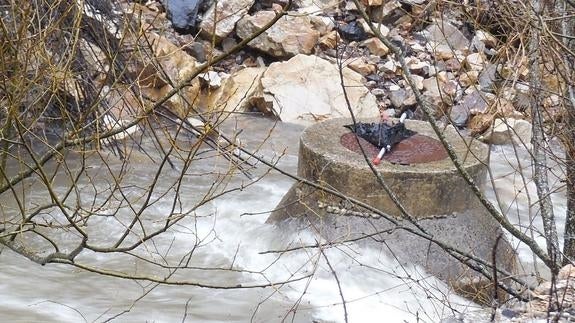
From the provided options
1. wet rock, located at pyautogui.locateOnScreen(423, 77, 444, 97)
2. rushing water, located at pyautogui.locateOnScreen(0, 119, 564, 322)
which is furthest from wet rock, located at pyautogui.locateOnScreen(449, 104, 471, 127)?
rushing water, located at pyautogui.locateOnScreen(0, 119, 564, 322)

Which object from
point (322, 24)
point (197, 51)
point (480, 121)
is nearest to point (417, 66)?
point (322, 24)

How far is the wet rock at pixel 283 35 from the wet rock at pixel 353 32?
21.2 inches

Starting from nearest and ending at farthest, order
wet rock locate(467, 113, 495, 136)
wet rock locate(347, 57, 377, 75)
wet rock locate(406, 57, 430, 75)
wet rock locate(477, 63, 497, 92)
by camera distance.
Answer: wet rock locate(467, 113, 495, 136), wet rock locate(477, 63, 497, 92), wet rock locate(406, 57, 430, 75), wet rock locate(347, 57, 377, 75)

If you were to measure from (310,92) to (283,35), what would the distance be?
145cm

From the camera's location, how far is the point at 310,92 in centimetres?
921

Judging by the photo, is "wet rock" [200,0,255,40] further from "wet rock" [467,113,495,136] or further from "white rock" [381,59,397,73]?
"wet rock" [467,113,495,136]

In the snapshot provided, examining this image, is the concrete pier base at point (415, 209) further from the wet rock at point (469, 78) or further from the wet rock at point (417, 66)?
the wet rock at point (417, 66)

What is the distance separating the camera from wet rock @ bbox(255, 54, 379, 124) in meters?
8.99

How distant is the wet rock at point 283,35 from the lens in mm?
10281

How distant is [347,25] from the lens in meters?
10.9

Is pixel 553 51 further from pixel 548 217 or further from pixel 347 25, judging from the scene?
pixel 347 25

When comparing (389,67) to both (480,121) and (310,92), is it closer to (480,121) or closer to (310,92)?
(310,92)

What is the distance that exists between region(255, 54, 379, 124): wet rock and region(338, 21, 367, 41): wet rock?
1422mm

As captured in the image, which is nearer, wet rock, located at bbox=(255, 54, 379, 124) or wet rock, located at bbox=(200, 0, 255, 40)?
wet rock, located at bbox=(255, 54, 379, 124)
